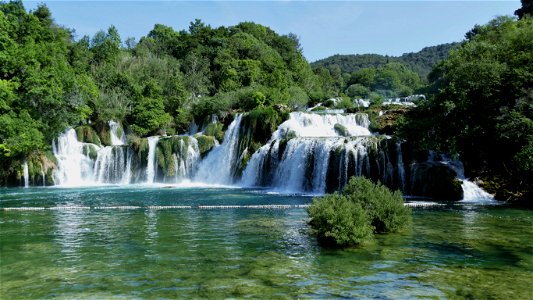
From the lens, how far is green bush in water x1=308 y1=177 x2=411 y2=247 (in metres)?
10.5

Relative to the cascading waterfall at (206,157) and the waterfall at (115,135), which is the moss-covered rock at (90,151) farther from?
the waterfall at (115,135)

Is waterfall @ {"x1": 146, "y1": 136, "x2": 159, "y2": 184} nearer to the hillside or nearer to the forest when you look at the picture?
the forest

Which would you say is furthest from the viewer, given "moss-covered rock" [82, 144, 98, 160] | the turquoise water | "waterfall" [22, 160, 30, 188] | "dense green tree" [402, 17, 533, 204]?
"moss-covered rock" [82, 144, 98, 160]

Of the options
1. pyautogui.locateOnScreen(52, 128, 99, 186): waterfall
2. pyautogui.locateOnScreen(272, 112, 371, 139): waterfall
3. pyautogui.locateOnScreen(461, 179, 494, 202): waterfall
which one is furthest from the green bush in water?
pyautogui.locateOnScreen(52, 128, 99, 186): waterfall

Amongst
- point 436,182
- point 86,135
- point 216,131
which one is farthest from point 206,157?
point 436,182

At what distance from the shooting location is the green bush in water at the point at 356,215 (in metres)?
10.5

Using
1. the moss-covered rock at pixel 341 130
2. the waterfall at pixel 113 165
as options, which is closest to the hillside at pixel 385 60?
the moss-covered rock at pixel 341 130

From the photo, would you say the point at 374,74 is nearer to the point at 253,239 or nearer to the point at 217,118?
the point at 217,118

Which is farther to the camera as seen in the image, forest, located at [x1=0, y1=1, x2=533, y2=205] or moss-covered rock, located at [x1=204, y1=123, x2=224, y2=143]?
moss-covered rock, located at [x1=204, y1=123, x2=224, y2=143]

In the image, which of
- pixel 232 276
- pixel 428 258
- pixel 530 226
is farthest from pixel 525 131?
pixel 232 276

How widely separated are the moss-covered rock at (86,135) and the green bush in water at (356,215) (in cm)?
3066

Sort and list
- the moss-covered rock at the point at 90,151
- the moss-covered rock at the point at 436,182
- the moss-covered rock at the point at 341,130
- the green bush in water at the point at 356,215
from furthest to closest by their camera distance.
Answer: the moss-covered rock at the point at 90,151 → the moss-covered rock at the point at 341,130 → the moss-covered rock at the point at 436,182 → the green bush in water at the point at 356,215

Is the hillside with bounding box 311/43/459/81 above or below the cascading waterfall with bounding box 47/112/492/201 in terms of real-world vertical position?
above

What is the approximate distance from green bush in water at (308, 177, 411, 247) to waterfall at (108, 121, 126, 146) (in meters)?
32.1
